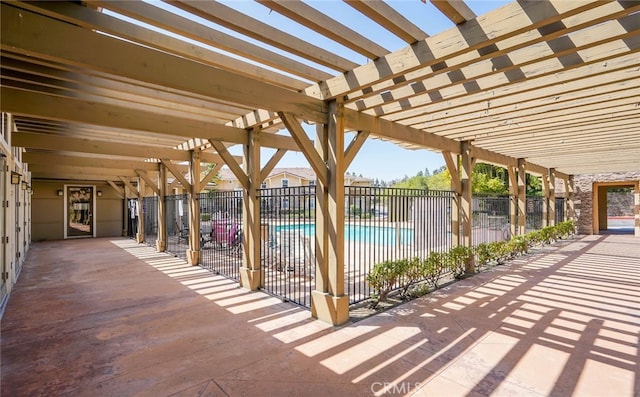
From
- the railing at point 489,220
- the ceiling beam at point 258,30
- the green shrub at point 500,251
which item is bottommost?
the green shrub at point 500,251

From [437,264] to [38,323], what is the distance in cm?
588

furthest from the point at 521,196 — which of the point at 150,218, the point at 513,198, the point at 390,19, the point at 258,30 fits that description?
the point at 150,218

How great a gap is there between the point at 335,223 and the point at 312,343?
4.60 ft

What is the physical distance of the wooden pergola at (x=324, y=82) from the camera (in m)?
2.31

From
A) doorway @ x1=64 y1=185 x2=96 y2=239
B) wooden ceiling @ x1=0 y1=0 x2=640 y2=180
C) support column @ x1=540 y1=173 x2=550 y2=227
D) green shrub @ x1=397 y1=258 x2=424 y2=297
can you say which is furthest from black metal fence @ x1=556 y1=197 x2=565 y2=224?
doorway @ x1=64 y1=185 x2=96 y2=239

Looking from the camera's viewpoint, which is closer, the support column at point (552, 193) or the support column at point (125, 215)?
the support column at point (552, 193)

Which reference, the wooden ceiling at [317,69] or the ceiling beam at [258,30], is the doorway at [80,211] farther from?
the ceiling beam at [258,30]

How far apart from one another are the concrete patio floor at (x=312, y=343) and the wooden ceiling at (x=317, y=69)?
2489 mm

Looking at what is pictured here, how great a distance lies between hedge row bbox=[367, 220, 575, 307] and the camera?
4723 mm

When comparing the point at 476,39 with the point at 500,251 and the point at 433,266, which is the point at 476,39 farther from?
the point at 500,251

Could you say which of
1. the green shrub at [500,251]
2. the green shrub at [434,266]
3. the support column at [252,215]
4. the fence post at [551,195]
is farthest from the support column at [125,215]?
the fence post at [551,195]

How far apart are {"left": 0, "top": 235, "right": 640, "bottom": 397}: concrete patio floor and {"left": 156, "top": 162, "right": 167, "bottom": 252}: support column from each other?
3796mm

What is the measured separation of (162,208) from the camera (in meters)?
9.55

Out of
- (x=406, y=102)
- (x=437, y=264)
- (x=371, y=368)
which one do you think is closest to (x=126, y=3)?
(x=406, y=102)
